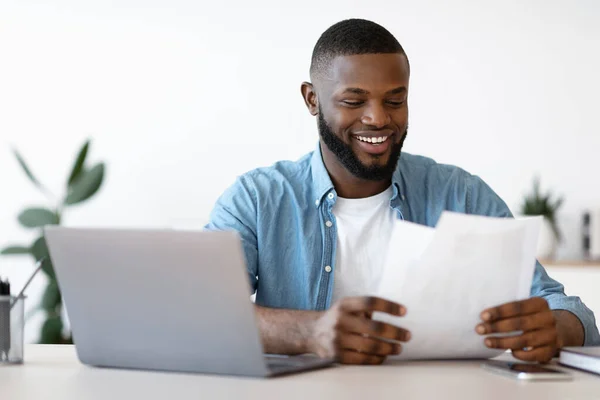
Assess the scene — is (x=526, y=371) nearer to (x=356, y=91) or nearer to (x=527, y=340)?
(x=527, y=340)

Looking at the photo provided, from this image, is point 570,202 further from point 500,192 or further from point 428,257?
point 428,257

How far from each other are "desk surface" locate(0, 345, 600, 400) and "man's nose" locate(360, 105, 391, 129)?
2.21 ft

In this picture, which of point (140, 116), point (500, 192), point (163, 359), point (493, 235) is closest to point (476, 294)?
point (493, 235)

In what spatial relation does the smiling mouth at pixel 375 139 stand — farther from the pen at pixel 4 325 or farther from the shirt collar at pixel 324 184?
the pen at pixel 4 325

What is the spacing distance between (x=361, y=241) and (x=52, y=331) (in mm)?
2568

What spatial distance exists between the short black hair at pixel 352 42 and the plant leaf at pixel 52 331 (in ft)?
8.44

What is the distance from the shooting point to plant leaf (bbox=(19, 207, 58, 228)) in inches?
164

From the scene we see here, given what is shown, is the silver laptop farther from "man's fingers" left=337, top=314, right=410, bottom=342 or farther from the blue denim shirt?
the blue denim shirt

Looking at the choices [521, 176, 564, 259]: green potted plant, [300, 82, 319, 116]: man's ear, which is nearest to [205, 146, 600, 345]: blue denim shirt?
[300, 82, 319, 116]: man's ear

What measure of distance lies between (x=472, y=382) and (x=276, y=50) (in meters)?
3.40

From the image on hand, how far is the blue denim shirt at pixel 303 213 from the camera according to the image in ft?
6.41

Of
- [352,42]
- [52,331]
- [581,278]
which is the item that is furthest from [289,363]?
[52,331]

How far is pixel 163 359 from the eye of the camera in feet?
4.13

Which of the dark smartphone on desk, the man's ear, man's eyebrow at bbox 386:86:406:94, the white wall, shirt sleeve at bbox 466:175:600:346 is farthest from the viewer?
the white wall
